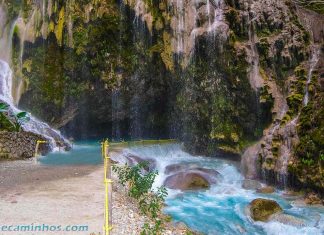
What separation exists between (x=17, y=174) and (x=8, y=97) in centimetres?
1444

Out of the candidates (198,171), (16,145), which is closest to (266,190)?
(198,171)

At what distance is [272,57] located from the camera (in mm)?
19359

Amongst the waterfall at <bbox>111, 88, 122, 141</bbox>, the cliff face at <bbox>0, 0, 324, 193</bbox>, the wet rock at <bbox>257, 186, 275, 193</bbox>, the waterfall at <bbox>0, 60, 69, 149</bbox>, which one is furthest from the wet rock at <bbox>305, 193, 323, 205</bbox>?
the waterfall at <bbox>111, 88, 122, 141</bbox>

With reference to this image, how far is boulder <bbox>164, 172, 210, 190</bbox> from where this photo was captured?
15477 mm

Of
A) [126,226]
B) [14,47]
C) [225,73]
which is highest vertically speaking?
[14,47]

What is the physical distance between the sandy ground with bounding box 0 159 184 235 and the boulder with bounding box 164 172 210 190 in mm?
3795

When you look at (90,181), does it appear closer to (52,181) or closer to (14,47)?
(52,181)

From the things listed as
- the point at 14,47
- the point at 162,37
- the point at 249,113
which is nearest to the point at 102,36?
the point at 162,37

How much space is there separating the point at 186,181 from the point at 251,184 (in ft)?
9.06

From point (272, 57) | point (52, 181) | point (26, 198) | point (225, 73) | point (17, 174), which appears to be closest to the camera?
point (26, 198)

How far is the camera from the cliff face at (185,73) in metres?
17.2

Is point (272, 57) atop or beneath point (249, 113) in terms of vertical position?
atop

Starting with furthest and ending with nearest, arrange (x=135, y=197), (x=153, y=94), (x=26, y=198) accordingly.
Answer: (x=153, y=94), (x=135, y=197), (x=26, y=198)

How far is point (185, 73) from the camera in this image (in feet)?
74.2
